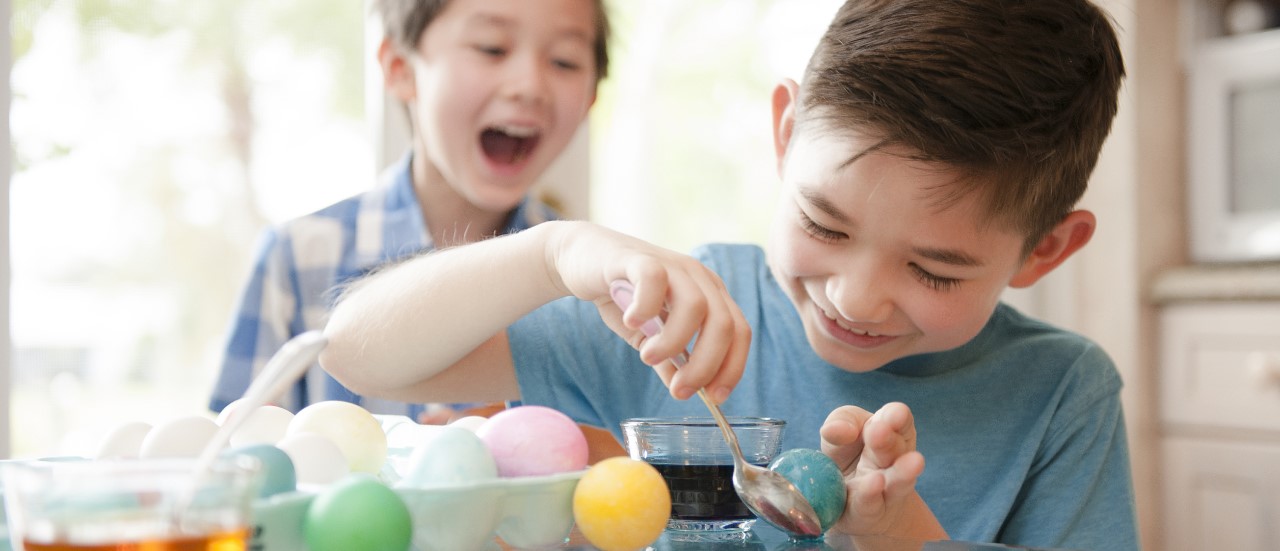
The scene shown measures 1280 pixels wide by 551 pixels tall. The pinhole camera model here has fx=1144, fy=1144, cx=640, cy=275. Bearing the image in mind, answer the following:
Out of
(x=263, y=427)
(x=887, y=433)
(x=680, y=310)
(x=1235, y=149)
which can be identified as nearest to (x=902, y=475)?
(x=887, y=433)

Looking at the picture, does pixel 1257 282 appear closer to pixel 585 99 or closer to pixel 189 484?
pixel 585 99

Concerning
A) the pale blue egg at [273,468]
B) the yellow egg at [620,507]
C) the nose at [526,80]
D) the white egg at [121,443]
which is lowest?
the yellow egg at [620,507]

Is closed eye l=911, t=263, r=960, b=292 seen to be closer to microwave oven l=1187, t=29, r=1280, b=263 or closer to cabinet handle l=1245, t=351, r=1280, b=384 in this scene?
cabinet handle l=1245, t=351, r=1280, b=384

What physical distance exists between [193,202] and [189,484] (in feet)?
5.48

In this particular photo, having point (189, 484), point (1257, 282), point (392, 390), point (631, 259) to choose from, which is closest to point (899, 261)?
point (631, 259)

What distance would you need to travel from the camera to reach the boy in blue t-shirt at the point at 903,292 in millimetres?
985

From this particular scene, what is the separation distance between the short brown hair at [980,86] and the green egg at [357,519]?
0.59m

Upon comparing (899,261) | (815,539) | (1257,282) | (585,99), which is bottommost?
(1257,282)

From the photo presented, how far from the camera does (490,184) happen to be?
1883 millimetres

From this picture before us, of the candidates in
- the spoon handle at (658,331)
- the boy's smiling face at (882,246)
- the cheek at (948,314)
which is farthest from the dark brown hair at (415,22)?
the spoon handle at (658,331)

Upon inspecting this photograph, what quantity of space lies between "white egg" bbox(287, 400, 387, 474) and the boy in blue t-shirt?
7.7 inches

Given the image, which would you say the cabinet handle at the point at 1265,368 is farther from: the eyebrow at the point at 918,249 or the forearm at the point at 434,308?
the forearm at the point at 434,308

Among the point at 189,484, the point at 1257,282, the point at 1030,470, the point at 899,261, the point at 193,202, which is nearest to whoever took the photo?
the point at 189,484

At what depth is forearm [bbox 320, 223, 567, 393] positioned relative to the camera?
0.98m
